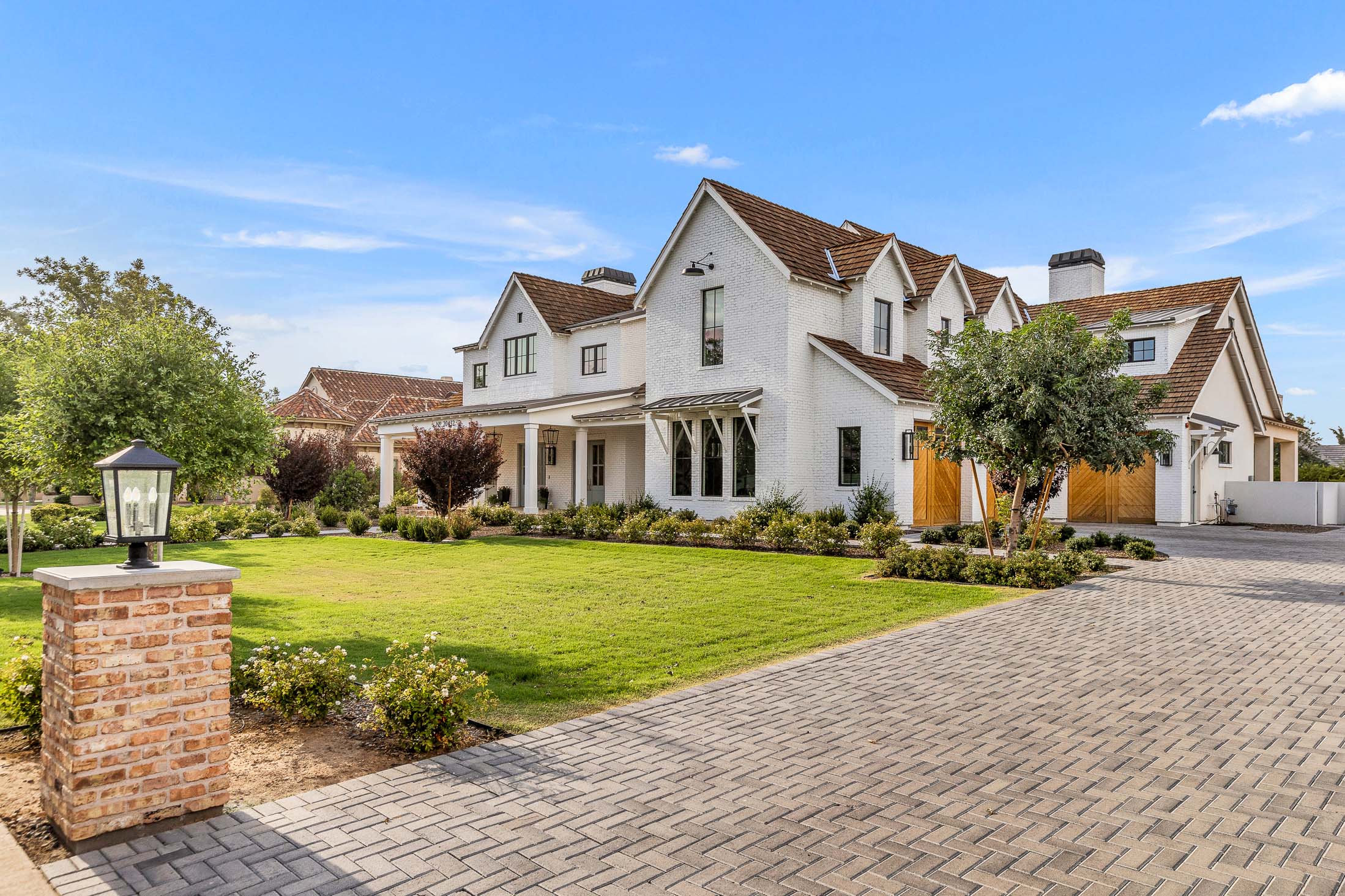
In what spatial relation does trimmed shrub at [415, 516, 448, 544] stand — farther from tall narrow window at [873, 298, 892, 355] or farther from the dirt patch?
the dirt patch

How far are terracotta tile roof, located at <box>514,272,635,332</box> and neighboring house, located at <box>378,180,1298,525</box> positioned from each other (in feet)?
0.29

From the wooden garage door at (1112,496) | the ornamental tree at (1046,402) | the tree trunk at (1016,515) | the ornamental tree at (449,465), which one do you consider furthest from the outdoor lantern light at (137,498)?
the wooden garage door at (1112,496)

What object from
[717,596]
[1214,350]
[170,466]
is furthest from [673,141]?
[1214,350]

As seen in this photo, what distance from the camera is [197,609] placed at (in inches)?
164

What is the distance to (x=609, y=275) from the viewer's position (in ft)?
109

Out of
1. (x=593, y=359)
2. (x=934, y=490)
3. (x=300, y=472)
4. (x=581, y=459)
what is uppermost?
(x=593, y=359)

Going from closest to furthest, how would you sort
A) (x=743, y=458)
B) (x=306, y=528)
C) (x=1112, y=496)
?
(x=306, y=528) → (x=743, y=458) → (x=1112, y=496)

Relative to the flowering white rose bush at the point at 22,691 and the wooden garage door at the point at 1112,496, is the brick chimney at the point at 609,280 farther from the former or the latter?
the flowering white rose bush at the point at 22,691

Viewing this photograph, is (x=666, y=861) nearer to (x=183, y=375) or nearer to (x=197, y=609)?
(x=197, y=609)

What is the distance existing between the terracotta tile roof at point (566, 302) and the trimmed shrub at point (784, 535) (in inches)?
Answer: 519

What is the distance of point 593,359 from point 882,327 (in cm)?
993

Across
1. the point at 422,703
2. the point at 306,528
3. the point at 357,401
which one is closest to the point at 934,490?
the point at 306,528

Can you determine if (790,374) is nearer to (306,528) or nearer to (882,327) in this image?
(882,327)

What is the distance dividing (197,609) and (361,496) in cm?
2638
